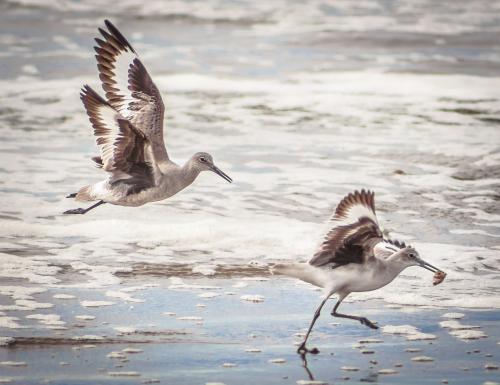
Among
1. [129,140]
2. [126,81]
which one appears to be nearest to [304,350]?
[129,140]

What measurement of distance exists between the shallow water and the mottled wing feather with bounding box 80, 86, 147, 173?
27.5 inches

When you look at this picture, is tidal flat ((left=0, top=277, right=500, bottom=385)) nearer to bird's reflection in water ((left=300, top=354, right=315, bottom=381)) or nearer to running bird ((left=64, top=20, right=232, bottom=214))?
bird's reflection in water ((left=300, top=354, right=315, bottom=381))

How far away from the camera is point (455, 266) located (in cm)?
783

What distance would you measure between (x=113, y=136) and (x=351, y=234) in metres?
2.32

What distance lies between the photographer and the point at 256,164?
1145cm

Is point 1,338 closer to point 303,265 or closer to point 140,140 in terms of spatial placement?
point 303,265

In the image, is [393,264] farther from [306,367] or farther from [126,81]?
[126,81]

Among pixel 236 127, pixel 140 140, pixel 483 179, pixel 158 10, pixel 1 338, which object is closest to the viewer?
pixel 1 338

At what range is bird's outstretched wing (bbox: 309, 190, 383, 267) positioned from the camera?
5.95 meters

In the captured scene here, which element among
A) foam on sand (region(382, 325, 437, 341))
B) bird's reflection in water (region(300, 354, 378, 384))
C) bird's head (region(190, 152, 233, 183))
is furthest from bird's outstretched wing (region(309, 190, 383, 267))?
bird's head (region(190, 152, 233, 183))

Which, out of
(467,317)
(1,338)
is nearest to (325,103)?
(467,317)

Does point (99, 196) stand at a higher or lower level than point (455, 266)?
higher

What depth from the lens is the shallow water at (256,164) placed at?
6734 mm

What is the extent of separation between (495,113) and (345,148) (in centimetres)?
256
